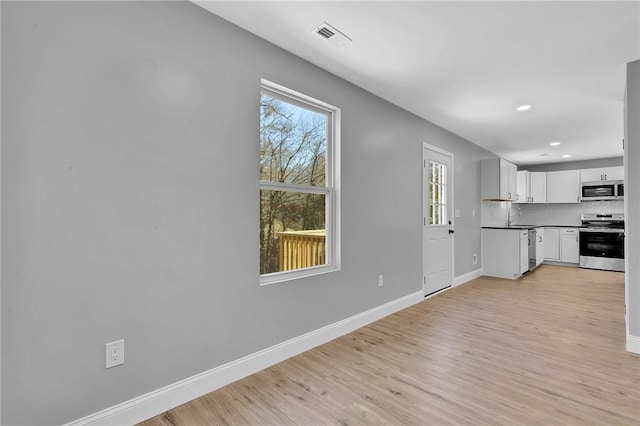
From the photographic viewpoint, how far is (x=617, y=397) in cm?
200

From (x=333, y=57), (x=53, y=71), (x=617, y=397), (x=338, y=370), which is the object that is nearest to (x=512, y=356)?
(x=617, y=397)

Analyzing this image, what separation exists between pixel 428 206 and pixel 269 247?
2689 mm

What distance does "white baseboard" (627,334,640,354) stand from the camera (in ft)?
8.58

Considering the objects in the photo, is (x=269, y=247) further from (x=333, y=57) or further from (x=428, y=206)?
(x=428, y=206)

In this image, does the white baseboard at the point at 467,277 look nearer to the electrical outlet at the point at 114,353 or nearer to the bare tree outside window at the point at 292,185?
the bare tree outside window at the point at 292,185

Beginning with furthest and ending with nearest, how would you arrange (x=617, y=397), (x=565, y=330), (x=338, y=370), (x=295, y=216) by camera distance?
(x=565, y=330), (x=295, y=216), (x=338, y=370), (x=617, y=397)

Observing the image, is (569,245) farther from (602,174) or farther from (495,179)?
(495,179)

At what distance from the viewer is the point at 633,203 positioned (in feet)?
8.63

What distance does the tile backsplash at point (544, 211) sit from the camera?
6493mm

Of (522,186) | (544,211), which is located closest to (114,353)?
(522,186)

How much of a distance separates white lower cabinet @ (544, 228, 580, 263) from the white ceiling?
3703 mm

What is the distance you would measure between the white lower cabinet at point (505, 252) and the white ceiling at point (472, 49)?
89.5 inches

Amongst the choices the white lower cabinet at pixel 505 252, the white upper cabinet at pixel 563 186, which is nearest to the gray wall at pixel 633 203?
the white lower cabinet at pixel 505 252

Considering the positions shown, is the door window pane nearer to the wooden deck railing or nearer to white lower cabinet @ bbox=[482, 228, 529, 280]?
white lower cabinet @ bbox=[482, 228, 529, 280]
